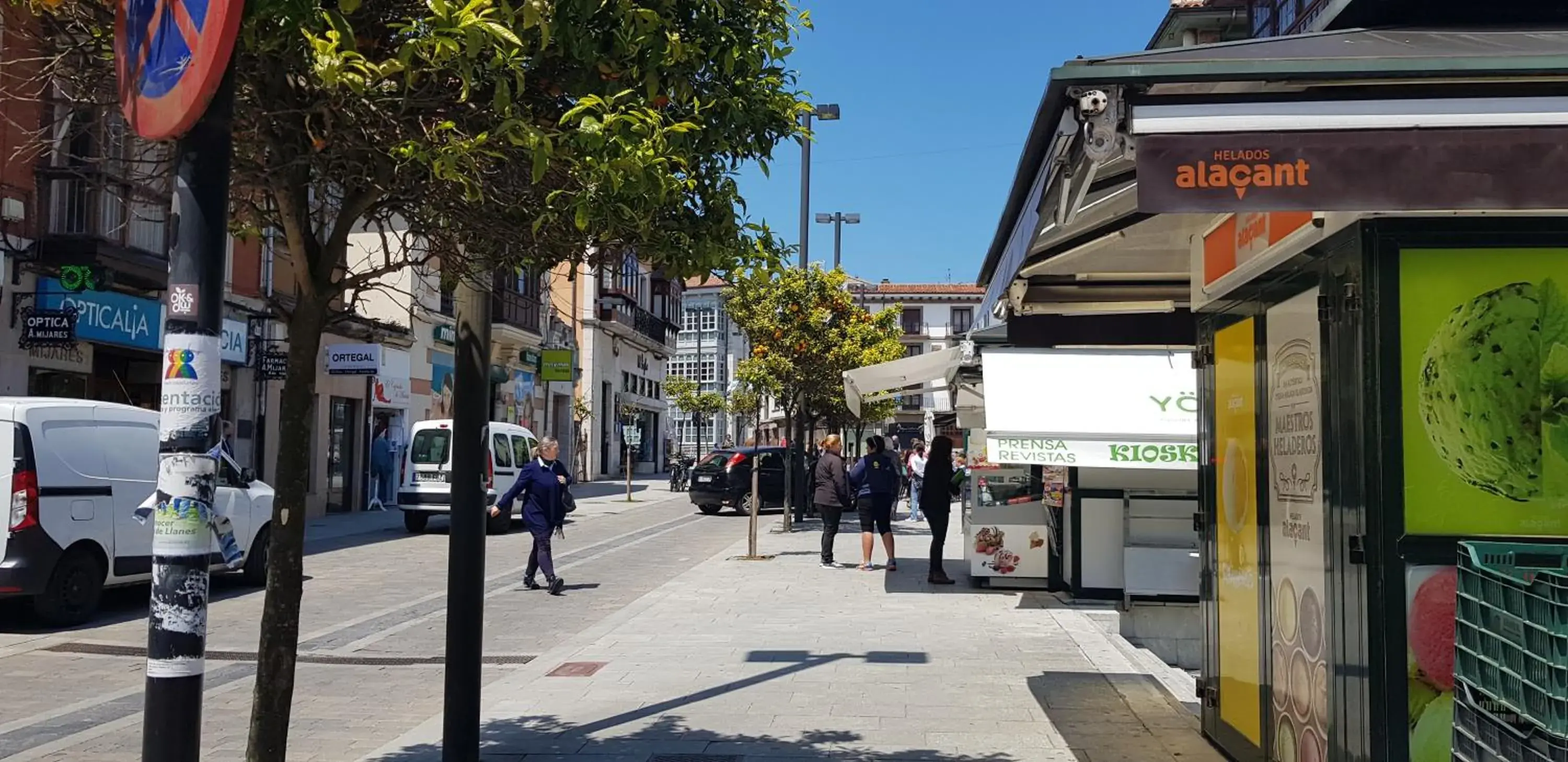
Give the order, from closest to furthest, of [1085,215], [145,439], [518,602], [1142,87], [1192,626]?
[1142,87], [1085,215], [1192,626], [145,439], [518,602]

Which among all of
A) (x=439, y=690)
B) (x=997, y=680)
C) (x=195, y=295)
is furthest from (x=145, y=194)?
(x=997, y=680)

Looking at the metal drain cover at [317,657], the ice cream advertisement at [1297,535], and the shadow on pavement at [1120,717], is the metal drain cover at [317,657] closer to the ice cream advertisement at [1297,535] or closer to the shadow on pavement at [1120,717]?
the shadow on pavement at [1120,717]

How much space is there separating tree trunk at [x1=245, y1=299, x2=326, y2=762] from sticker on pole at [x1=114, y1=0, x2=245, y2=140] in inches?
40.3

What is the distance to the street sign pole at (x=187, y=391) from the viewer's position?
3.12m

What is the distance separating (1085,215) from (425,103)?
2843mm

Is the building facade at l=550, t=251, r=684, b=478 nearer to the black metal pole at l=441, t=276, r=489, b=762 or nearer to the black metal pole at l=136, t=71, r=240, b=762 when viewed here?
the black metal pole at l=441, t=276, r=489, b=762

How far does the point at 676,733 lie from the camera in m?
6.18

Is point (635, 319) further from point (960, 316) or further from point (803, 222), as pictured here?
point (960, 316)

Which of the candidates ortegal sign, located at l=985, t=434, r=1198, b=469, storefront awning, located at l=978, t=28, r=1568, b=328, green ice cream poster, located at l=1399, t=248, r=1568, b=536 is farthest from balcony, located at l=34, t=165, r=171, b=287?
green ice cream poster, located at l=1399, t=248, r=1568, b=536

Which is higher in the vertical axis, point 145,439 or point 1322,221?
point 1322,221

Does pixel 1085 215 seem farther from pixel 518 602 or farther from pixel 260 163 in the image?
pixel 518 602

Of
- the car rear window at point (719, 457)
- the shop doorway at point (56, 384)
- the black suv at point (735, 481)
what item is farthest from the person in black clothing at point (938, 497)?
the car rear window at point (719, 457)

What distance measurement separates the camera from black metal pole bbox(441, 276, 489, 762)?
5422mm

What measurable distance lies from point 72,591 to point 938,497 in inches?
336
